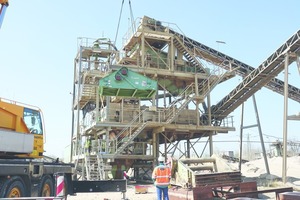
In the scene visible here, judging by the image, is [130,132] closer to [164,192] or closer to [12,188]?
[164,192]

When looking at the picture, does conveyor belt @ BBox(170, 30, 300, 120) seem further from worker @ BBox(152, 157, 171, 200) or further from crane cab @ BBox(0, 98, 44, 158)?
crane cab @ BBox(0, 98, 44, 158)

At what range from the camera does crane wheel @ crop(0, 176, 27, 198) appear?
6948 mm

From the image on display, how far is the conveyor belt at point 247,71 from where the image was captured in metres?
18.4

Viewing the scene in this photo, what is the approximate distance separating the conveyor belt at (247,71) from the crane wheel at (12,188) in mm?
15331

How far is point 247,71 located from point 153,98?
7746 millimetres

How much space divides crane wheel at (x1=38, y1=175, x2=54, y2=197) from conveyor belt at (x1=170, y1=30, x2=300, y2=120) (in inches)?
565

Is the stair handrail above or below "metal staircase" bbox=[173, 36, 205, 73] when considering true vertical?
below

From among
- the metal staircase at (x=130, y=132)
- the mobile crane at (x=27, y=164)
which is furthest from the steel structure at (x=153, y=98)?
the mobile crane at (x=27, y=164)

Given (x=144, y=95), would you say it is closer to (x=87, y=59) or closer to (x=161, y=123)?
(x=161, y=123)

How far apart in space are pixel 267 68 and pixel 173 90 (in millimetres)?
8894

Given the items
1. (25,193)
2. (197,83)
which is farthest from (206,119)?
(25,193)

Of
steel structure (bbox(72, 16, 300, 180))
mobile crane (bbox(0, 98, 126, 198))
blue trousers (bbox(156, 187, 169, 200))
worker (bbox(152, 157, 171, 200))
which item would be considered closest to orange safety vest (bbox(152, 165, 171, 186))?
worker (bbox(152, 157, 171, 200))

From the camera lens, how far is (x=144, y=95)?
21.2 metres

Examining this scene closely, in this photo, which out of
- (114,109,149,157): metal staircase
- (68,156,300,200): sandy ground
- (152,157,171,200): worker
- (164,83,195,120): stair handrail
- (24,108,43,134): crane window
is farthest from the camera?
(164,83,195,120): stair handrail
